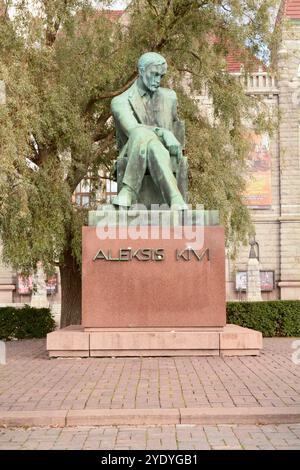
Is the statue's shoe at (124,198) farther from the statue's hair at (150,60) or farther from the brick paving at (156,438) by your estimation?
the brick paving at (156,438)

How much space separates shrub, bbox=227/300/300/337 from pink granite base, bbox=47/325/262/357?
6.30 m

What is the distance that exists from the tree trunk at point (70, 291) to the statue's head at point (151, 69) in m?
5.41

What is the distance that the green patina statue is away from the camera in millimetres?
9414

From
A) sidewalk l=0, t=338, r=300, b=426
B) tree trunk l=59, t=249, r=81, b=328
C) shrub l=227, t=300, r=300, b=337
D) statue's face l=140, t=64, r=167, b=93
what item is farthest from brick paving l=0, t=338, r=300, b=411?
shrub l=227, t=300, r=300, b=337

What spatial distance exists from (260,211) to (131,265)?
30081 millimetres

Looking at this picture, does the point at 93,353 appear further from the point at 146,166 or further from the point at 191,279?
the point at 146,166

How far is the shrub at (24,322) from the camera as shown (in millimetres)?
15172

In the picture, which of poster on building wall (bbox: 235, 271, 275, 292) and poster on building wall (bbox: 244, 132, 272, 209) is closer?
poster on building wall (bbox: 244, 132, 272, 209)

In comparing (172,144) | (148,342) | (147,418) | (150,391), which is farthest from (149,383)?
(172,144)

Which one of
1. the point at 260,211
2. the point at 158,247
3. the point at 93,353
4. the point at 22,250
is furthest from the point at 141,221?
the point at 260,211

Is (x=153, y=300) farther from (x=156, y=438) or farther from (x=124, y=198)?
(x=156, y=438)

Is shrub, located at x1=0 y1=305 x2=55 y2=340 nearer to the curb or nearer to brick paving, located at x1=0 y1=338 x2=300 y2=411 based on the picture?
brick paving, located at x1=0 y1=338 x2=300 y2=411

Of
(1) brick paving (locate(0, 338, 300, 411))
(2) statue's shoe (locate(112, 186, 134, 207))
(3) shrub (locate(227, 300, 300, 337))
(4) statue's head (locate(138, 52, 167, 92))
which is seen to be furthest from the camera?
(3) shrub (locate(227, 300, 300, 337))

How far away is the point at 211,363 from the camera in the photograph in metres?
8.43
